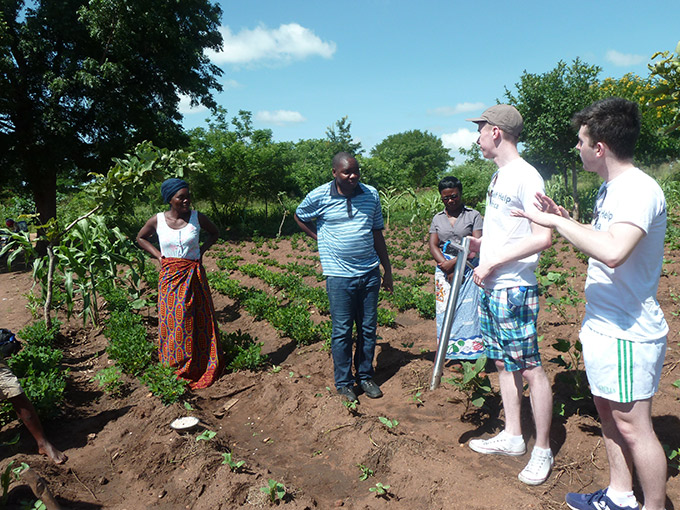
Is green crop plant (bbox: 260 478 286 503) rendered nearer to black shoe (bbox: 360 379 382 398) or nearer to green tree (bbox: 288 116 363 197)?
black shoe (bbox: 360 379 382 398)

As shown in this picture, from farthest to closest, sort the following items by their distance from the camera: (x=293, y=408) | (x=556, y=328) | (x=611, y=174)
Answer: (x=556, y=328) → (x=293, y=408) → (x=611, y=174)

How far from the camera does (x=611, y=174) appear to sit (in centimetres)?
220

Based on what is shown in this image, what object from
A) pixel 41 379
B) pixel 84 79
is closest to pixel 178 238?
pixel 41 379

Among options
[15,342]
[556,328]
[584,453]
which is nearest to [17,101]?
[15,342]

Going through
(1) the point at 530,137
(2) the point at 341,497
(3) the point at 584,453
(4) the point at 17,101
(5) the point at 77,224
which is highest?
(4) the point at 17,101

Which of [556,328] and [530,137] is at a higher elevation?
[530,137]

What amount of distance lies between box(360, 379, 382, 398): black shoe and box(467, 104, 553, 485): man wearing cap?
A: 1.64 metres

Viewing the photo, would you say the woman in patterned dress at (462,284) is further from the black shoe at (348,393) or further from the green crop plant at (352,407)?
the green crop plant at (352,407)

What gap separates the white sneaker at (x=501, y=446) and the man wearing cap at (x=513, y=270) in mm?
208

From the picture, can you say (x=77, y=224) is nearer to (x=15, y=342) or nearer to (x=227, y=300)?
(x=15, y=342)

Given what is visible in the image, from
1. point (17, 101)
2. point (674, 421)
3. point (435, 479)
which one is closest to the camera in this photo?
point (435, 479)

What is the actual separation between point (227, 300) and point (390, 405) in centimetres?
450

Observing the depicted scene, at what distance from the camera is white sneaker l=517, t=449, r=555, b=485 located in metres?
2.72

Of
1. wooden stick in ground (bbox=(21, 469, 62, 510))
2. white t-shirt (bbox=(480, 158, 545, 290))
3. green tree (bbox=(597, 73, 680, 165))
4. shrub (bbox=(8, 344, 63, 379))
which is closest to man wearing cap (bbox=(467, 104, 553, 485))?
white t-shirt (bbox=(480, 158, 545, 290))
